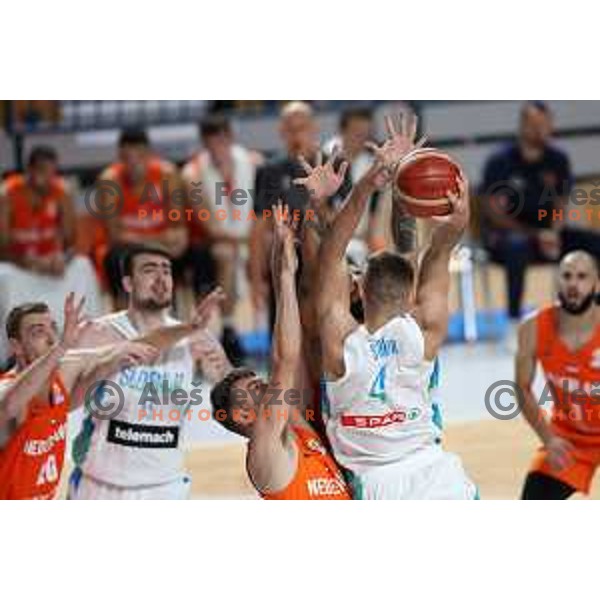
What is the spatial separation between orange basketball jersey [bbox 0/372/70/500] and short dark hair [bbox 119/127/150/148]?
1486 mm

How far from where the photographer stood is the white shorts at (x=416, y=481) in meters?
7.13

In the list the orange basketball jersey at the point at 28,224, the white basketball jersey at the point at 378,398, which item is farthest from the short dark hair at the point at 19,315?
the white basketball jersey at the point at 378,398

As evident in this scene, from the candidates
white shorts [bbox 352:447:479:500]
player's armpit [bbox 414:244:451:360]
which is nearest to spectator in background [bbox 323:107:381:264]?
player's armpit [bbox 414:244:451:360]

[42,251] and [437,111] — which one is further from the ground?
[437,111]

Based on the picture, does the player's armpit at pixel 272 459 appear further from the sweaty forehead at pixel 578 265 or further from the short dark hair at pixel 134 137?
the short dark hair at pixel 134 137

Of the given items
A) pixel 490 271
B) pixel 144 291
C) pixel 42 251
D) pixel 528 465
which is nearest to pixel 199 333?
pixel 144 291

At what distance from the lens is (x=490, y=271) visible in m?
9.44

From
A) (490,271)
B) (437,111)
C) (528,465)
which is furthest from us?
(490,271)

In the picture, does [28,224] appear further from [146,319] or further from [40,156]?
[146,319]

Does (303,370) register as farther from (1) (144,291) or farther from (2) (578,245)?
(2) (578,245)

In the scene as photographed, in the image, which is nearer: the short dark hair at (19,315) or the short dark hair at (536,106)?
the short dark hair at (19,315)

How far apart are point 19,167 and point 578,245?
8.12 ft

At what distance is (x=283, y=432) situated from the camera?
7.00 m

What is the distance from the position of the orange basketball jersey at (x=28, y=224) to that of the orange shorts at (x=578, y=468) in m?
2.19
